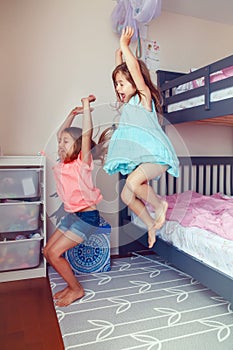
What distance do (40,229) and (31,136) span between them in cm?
66

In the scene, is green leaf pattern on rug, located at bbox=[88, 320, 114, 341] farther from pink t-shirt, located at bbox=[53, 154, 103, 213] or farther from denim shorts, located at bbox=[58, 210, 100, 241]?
pink t-shirt, located at bbox=[53, 154, 103, 213]

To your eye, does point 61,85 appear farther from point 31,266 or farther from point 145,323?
point 145,323

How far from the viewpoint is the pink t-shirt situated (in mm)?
1632

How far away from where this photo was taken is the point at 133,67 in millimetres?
1334

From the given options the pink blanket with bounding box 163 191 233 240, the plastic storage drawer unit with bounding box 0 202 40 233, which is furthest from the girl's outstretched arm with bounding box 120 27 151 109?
the plastic storage drawer unit with bounding box 0 202 40 233

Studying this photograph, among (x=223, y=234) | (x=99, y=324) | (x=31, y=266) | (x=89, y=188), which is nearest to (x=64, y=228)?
(x=89, y=188)

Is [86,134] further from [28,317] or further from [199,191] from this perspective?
[199,191]

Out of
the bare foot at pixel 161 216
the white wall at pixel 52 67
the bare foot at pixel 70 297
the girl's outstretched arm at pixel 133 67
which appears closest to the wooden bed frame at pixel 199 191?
the white wall at pixel 52 67

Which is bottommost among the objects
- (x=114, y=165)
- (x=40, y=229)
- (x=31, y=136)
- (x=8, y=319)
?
(x=8, y=319)

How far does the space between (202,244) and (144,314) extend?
443 mm

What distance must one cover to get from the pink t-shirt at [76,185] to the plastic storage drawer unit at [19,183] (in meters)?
0.27

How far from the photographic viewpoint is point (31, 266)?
1.94m

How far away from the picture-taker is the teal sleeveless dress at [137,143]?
134 centimetres

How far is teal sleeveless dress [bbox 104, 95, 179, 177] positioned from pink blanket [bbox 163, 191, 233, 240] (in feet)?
1.18
